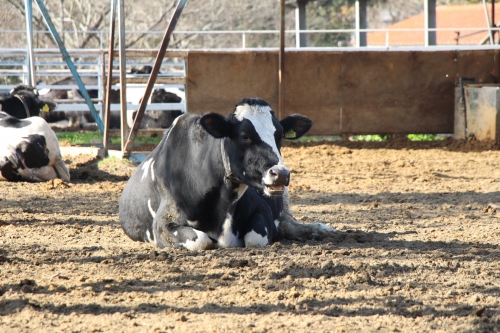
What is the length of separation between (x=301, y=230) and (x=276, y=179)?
4.28 ft

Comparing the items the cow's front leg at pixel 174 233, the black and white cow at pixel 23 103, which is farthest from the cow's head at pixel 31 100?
the cow's front leg at pixel 174 233

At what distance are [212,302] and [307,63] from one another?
11.8 m

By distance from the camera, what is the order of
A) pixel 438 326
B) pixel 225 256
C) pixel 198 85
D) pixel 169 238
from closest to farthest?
pixel 438 326
pixel 225 256
pixel 169 238
pixel 198 85

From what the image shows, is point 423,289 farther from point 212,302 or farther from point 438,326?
point 212,302

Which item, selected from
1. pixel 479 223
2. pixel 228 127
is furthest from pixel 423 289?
pixel 479 223

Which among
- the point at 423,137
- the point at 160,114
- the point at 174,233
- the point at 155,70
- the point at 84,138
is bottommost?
the point at 174,233

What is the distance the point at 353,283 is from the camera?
4.80 m

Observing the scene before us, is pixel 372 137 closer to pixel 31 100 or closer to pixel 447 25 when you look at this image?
pixel 31 100

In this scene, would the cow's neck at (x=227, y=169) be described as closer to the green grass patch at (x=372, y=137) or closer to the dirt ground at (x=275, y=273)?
the dirt ground at (x=275, y=273)

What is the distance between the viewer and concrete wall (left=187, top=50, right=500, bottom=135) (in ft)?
51.1

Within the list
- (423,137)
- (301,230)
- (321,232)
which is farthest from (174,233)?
(423,137)

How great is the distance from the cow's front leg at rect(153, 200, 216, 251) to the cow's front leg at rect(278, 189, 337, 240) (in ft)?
2.75

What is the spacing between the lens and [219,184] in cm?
596

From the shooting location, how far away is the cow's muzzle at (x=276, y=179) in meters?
5.35
